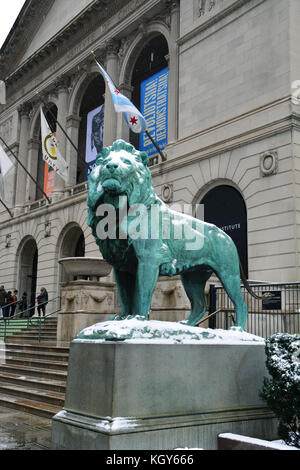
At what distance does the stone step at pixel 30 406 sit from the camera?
879 cm

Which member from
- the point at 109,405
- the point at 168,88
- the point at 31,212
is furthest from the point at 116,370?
the point at 31,212

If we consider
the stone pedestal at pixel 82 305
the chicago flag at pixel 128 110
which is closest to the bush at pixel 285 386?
the stone pedestal at pixel 82 305

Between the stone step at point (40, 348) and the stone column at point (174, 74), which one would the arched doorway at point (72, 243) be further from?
the stone step at point (40, 348)

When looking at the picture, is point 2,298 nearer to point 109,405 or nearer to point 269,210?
point 269,210

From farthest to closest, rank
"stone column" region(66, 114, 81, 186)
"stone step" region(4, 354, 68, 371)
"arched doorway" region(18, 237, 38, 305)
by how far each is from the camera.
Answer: "arched doorway" region(18, 237, 38, 305)
"stone column" region(66, 114, 81, 186)
"stone step" region(4, 354, 68, 371)

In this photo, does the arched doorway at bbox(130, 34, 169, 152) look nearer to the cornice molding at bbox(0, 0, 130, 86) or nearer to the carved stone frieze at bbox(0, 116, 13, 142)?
the cornice molding at bbox(0, 0, 130, 86)

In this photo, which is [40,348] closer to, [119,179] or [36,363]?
[36,363]

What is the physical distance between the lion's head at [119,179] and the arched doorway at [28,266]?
3143 centimetres

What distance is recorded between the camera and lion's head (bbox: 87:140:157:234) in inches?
207

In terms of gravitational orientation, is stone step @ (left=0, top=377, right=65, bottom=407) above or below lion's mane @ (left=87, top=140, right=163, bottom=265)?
below

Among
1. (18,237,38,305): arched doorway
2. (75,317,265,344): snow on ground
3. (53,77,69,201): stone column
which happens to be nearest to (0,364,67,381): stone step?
(75,317,265,344): snow on ground

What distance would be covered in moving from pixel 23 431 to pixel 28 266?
30611 mm

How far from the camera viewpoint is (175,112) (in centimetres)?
2473

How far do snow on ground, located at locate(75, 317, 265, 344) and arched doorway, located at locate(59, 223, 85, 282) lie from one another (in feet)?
87.7
